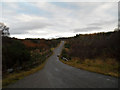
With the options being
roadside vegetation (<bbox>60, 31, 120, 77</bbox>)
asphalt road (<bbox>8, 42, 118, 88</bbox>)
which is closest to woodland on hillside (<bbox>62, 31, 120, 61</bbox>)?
roadside vegetation (<bbox>60, 31, 120, 77</bbox>)

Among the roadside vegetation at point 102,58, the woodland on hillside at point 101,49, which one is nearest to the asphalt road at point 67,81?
the roadside vegetation at point 102,58

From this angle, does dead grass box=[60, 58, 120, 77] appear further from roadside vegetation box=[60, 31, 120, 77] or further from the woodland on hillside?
the woodland on hillside

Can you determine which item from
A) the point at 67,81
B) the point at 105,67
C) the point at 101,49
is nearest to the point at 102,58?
the point at 101,49

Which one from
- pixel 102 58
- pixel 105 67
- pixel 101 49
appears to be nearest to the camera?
pixel 105 67

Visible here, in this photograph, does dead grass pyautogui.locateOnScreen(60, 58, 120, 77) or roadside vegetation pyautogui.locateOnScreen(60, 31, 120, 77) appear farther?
roadside vegetation pyautogui.locateOnScreen(60, 31, 120, 77)

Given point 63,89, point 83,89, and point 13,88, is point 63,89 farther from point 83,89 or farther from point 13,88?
point 13,88

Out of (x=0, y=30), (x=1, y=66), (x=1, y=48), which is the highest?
(x=0, y=30)

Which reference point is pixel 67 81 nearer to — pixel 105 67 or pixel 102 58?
pixel 105 67

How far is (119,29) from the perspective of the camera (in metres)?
Result: 14.6

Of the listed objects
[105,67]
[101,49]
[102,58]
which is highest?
[101,49]

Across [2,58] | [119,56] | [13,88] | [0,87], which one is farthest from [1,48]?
[119,56]

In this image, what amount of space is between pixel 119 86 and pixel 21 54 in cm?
1097

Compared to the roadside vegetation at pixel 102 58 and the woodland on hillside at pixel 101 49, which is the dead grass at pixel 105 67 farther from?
the woodland on hillside at pixel 101 49

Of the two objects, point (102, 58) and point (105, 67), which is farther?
point (102, 58)
